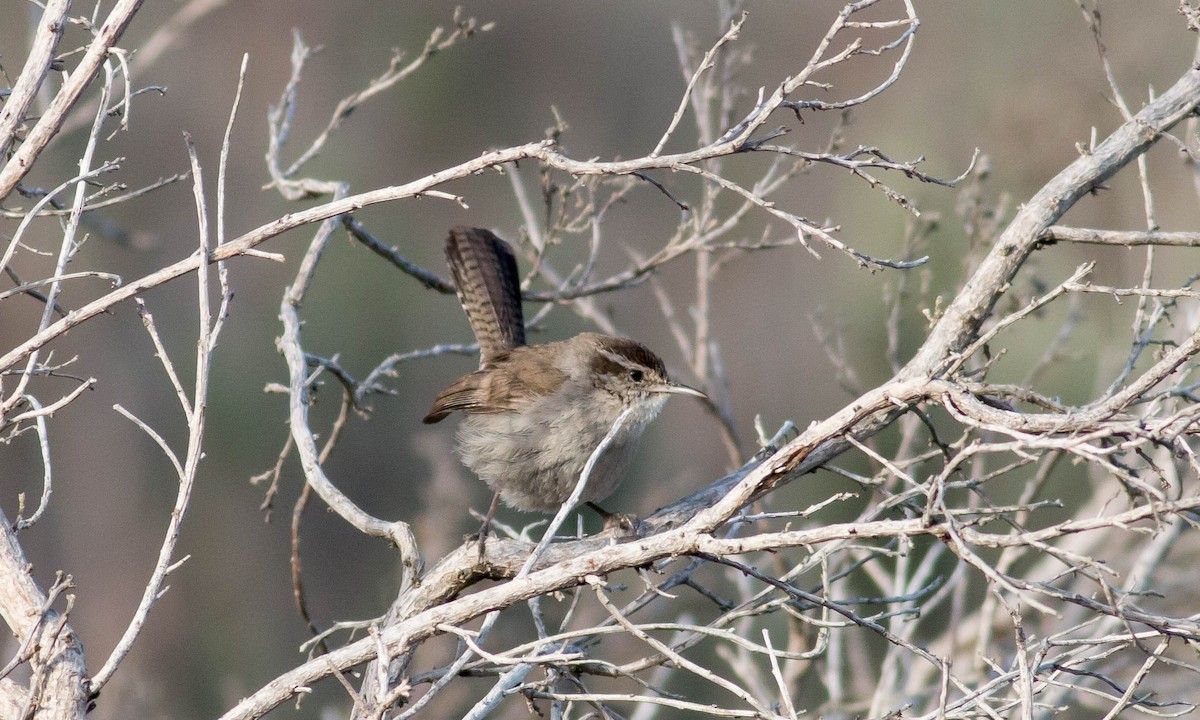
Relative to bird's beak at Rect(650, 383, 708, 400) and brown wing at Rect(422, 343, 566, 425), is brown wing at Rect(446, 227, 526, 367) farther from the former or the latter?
bird's beak at Rect(650, 383, 708, 400)

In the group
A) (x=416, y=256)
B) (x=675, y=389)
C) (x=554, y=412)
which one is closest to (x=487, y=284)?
(x=554, y=412)

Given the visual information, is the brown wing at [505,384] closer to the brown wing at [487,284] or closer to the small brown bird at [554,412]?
the small brown bird at [554,412]

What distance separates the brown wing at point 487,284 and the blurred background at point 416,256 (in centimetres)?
134

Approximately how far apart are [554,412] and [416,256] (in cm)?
747

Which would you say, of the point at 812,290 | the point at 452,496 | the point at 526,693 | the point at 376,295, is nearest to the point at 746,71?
the point at 812,290

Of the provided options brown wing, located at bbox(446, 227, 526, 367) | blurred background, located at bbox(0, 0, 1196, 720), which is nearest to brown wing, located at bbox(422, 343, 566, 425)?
brown wing, located at bbox(446, 227, 526, 367)

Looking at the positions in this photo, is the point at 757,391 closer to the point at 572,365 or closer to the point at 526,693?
the point at 572,365

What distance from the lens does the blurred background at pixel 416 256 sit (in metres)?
8.66

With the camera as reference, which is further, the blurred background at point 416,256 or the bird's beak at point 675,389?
the blurred background at point 416,256

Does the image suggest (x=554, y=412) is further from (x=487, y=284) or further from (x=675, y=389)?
(x=487, y=284)

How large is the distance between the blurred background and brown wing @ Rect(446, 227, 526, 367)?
52.6 inches

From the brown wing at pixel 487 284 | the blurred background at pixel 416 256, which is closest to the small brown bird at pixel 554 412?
the brown wing at pixel 487 284

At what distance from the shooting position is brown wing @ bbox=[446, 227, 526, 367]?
4859mm

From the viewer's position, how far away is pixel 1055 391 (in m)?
8.57
